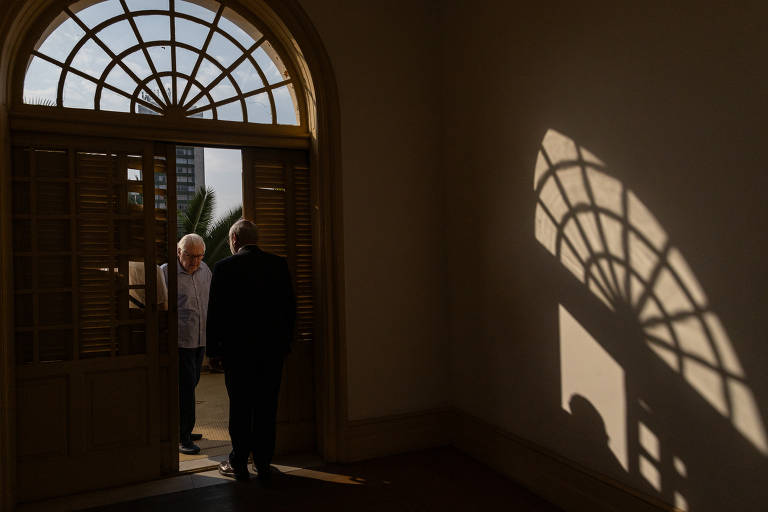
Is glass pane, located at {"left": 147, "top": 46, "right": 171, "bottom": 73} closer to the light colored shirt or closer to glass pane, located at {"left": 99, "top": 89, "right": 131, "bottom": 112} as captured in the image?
glass pane, located at {"left": 99, "top": 89, "right": 131, "bottom": 112}

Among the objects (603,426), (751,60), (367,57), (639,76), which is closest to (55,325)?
(367,57)

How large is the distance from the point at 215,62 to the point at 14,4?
115 cm

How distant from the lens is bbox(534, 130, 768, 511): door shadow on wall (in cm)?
216

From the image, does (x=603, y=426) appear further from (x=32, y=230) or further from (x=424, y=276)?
(x=32, y=230)

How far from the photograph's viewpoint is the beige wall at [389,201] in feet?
12.4

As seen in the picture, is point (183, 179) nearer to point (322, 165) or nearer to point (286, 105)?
point (286, 105)

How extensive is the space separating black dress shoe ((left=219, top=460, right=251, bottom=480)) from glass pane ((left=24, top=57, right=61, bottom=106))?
2.58 m

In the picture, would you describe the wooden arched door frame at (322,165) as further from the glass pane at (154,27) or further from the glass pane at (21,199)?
the glass pane at (21,199)

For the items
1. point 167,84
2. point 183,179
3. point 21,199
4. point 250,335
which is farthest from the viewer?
point 183,179

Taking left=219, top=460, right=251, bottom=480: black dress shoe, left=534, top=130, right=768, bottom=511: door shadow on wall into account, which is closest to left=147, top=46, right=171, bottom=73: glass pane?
left=534, top=130, right=768, bottom=511: door shadow on wall

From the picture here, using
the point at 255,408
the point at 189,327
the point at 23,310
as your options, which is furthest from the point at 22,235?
the point at 255,408

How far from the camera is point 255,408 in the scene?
11.3 feet

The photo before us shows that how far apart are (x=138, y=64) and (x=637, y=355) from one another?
3488mm

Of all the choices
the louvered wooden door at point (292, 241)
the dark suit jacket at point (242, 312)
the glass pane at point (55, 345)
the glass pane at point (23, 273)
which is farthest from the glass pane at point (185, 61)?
the glass pane at point (55, 345)
